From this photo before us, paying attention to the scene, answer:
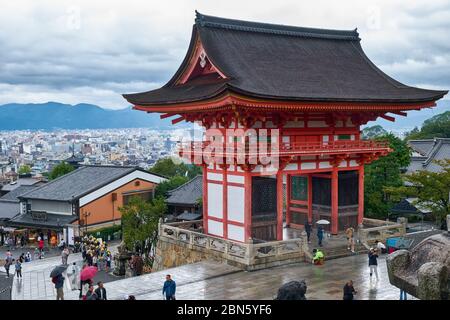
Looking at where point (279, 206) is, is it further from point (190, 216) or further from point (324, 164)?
point (190, 216)

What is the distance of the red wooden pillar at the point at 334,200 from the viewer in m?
31.0

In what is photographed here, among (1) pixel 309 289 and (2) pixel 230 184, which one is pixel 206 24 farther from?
(1) pixel 309 289

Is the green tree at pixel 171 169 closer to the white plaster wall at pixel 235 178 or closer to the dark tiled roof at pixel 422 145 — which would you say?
the dark tiled roof at pixel 422 145

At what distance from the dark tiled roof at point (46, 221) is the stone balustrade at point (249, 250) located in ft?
84.5

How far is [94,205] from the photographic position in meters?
54.4

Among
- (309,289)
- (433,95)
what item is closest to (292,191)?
(433,95)

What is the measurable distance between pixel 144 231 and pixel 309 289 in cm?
1781

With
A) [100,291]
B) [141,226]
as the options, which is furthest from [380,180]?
[100,291]

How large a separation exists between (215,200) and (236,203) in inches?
86.8

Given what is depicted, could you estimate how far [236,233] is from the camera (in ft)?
94.3

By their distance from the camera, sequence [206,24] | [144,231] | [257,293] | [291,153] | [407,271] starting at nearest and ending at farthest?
1. [407,271]
2. [257,293]
3. [291,153]
4. [206,24]
5. [144,231]

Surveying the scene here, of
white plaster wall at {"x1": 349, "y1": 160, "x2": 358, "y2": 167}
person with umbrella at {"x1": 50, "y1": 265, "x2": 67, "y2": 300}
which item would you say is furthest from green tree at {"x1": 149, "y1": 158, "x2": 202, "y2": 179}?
person with umbrella at {"x1": 50, "y1": 265, "x2": 67, "y2": 300}

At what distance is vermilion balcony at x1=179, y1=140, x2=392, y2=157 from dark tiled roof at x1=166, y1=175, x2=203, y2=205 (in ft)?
83.8

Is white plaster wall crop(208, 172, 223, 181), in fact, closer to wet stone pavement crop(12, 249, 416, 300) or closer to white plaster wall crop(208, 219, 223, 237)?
white plaster wall crop(208, 219, 223, 237)
